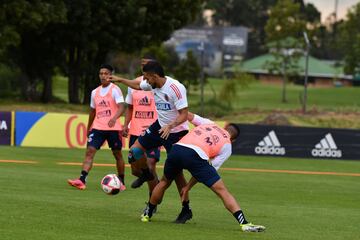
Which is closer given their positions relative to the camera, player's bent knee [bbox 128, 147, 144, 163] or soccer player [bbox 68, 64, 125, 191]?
player's bent knee [bbox 128, 147, 144, 163]

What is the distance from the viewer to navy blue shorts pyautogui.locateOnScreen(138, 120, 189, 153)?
1130 centimetres

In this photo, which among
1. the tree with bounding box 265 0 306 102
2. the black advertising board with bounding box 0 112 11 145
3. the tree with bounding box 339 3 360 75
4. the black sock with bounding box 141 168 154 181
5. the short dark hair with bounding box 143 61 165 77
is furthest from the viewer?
the tree with bounding box 339 3 360 75

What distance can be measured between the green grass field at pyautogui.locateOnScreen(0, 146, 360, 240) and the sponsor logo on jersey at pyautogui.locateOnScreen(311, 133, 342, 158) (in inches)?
280

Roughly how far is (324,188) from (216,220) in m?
6.55

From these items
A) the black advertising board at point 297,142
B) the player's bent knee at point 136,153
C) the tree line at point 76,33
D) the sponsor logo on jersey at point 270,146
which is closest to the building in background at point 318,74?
the tree line at point 76,33

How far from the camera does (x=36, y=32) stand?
A: 37531 millimetres

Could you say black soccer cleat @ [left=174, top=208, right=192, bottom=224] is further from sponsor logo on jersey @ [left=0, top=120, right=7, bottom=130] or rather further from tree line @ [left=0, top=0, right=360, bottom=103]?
tree line @ [left=0, top=0, right=360, bottom=103]

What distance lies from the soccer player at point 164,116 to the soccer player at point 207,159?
0.46 meters

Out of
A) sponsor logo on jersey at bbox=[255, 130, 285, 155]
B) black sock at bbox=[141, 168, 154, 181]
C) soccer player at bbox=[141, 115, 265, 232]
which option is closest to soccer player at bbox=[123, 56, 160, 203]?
black sock at bbox=[141, 168, 154, 181]

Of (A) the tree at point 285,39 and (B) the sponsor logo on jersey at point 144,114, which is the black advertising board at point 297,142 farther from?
(A) the tree at point 285,39

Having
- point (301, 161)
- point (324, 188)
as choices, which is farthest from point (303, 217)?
point (301, 161)

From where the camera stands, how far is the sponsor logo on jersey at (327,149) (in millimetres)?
27375

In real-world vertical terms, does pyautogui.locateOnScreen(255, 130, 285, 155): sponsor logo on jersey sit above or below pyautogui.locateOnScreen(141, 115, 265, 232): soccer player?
below

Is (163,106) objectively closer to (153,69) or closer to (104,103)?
(153,69)
